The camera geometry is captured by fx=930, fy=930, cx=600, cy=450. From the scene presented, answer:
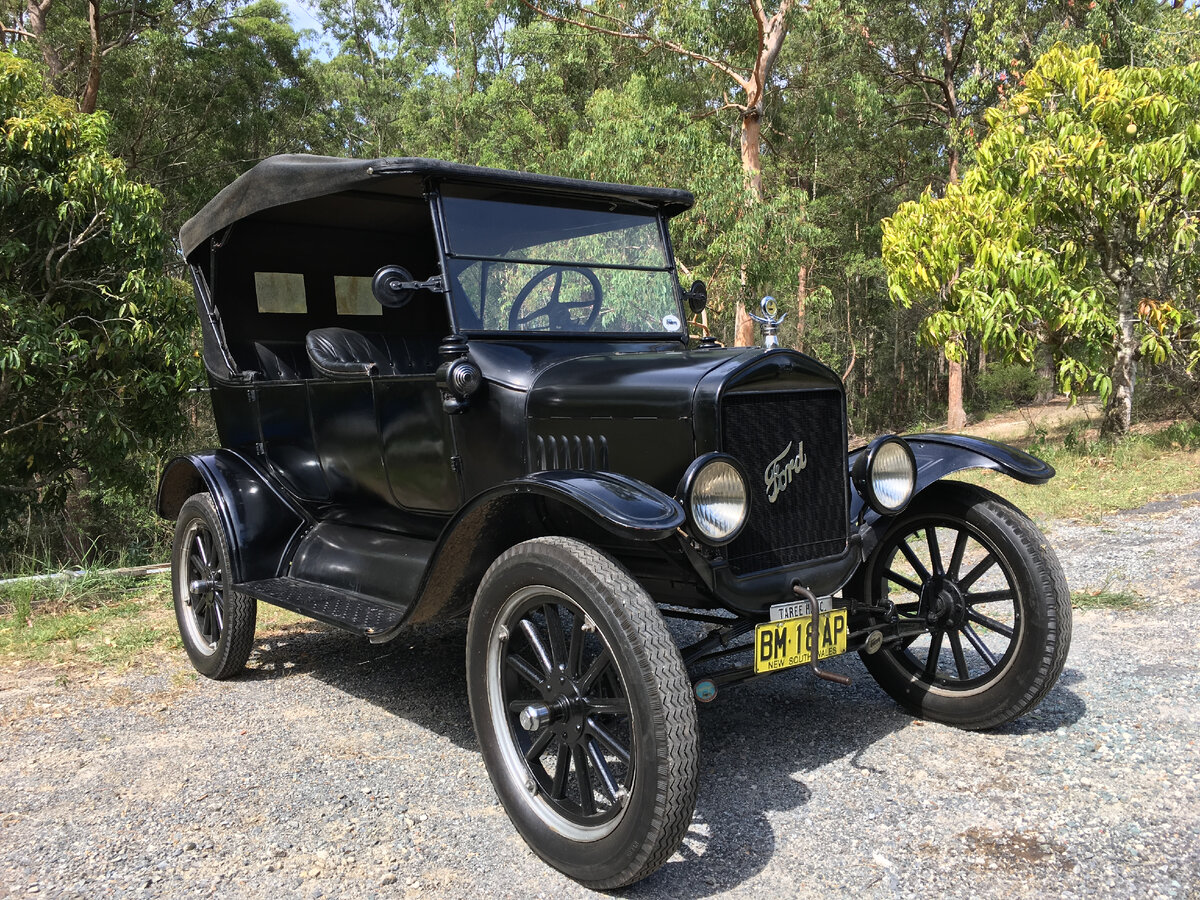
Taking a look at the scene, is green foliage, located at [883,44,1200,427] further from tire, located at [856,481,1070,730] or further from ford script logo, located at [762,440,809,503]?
A: ford script logo, located at [762,440,809,503]

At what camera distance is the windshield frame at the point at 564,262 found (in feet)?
11.9

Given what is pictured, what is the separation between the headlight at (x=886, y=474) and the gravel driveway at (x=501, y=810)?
2.86 ft

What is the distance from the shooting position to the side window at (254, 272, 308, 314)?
16.5 ft

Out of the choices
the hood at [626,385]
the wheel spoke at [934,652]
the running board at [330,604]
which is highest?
the hood at [626,385]

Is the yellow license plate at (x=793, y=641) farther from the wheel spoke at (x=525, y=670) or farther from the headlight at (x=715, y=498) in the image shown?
the wheel spoke at (x=525, y=670)

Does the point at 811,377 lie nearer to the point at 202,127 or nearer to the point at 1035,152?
the point at 1035,152

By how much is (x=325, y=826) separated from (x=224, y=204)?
297 cm

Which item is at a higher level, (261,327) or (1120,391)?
(261,327)

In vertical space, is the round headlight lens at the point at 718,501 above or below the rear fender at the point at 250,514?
above

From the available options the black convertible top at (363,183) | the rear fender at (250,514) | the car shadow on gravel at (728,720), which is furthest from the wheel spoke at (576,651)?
the rear fender at (250,514)

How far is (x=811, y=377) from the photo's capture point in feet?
10.4

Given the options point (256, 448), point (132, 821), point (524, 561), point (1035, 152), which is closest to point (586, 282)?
point (524, 561)

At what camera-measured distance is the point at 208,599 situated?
178 inches

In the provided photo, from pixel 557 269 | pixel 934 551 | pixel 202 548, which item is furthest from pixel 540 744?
pixel 202 548
